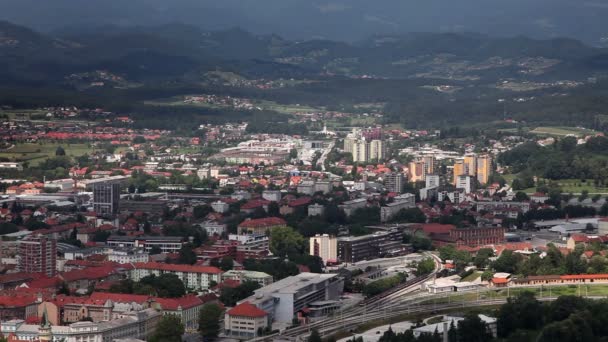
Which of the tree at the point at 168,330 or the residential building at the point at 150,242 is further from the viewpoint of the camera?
the residential building at the point at 150,242

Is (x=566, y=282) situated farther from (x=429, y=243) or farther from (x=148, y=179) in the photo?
(x=148, y=179)

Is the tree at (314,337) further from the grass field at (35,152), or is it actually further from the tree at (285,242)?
the grass field at (35,152)

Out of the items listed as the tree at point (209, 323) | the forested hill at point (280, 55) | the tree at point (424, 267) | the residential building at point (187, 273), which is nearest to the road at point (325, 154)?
the tree at point (424, 267)

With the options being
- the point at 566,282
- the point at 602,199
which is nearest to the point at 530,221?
the point at 602,199

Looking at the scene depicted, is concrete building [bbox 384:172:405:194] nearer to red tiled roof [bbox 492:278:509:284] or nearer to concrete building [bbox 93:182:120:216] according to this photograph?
concrete building [bbox 93:182:120:216]

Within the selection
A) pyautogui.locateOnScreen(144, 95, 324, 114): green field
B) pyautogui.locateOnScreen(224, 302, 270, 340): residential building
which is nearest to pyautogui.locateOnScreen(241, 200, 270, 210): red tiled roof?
pyautogui.locateOnScreen(224, 302, 270, 340): residential building

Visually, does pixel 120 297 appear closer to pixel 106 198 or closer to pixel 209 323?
pixel 209 323

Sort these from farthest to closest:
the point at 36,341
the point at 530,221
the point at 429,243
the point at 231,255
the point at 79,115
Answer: the point at 79,115 < the point at 530,221 < the point at 429,243 < the point at 231,255 < the point at 36,341
